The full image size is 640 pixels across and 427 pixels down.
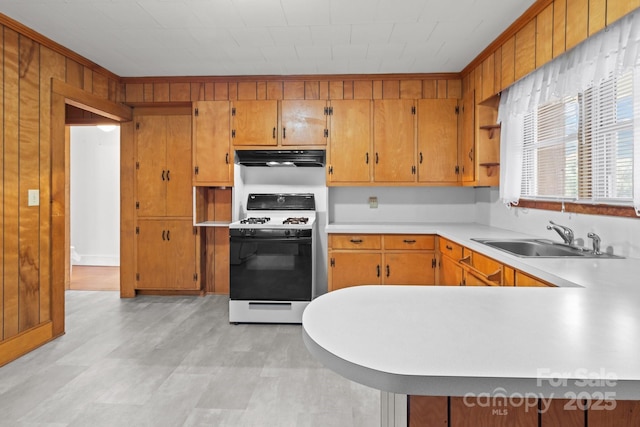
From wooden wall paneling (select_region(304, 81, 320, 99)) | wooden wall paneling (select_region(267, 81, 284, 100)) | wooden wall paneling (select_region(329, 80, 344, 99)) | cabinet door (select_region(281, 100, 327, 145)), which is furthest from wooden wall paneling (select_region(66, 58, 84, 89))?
wooden wall paneling (select_region(329, 80, 344, 99))

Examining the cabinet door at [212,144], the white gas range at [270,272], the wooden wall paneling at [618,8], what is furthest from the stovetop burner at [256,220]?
the wooden wall paneling at [618,8]

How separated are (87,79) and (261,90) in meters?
1.62

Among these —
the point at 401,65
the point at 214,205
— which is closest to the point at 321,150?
the point at 401,65

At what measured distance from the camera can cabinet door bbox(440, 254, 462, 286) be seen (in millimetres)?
2929

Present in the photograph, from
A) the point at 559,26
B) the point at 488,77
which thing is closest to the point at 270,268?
the point at 488,77

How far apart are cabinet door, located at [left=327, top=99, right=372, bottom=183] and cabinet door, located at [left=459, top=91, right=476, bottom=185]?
94 cm

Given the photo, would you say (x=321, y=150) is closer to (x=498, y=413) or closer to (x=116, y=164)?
(x=498, y=413)

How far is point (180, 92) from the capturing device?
3949 millimetres

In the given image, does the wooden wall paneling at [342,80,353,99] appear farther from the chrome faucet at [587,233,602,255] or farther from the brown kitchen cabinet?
the chrome faucet at [587,233,602,255]

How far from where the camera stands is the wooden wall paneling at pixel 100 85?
3568 mm

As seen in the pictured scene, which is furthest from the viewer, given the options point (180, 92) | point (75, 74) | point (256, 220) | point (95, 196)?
point (95, 196)

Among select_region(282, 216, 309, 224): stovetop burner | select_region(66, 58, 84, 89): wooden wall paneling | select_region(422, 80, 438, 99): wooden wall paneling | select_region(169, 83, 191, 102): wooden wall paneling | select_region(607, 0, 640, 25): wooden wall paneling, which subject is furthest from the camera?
select_region(169, 83, 191, 102): wooden wall paneling

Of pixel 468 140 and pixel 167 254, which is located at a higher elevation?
pixel 468 140

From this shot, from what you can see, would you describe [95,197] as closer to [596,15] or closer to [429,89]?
[429,89]
